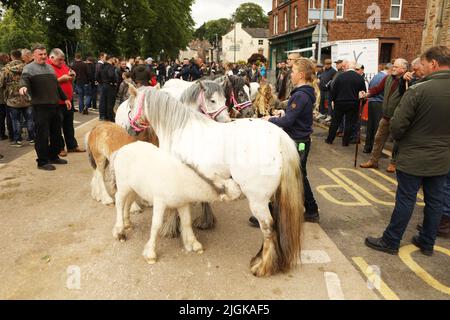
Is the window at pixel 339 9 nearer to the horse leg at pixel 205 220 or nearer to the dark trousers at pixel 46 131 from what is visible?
the dark trousers at pixel 46 131

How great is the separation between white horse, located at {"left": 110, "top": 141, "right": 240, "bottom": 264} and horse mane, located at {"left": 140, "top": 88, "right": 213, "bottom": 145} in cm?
22

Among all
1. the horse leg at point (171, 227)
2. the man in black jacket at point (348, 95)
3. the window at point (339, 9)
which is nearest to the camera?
the horse leg at point (171, 227)

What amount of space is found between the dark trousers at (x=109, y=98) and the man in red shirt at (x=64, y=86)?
12.3ft

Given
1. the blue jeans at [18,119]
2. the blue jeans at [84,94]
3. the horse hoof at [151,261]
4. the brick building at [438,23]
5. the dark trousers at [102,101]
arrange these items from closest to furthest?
1. the horse hoof at [151,261]
2. the blue jeans at [18,119]
3. the brick building at [438,23]
4. the dark trousers at [102,101]
5. the blue jeans at [84,94]

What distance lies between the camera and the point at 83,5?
23.1 metres

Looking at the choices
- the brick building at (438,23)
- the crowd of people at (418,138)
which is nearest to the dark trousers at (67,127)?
the crowd of people at (418,138)

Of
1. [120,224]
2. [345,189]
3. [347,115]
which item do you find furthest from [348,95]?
[120,224]

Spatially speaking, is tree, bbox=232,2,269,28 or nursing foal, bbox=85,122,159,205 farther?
tree, bbox=232,2,269,28

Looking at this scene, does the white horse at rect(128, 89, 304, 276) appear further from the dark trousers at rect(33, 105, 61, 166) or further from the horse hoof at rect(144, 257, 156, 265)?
the dark trousers at rect(33, 105, 61, 166)

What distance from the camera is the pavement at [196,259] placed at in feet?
9.77

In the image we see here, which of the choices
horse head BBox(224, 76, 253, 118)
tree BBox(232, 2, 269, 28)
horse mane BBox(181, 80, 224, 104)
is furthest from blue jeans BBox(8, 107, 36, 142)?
tree BBox(232, 2, 269, 28)

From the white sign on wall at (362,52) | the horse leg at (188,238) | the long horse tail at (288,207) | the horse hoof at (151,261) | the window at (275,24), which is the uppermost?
the window at (275,24)

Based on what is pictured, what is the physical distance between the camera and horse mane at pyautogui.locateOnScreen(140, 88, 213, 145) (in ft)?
10.5
